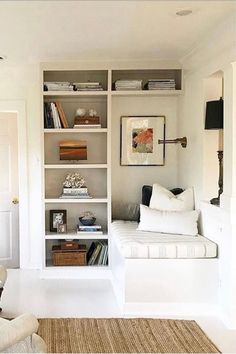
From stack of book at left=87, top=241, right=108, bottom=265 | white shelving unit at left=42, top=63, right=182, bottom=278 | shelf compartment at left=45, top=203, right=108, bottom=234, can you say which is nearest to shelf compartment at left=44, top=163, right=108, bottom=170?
white shelving unit at left=42, top=63, right=182, bottom=278

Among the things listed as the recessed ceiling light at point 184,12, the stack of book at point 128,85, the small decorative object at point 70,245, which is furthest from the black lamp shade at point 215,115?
the small decorative object at point 70,245

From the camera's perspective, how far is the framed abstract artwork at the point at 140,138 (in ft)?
18.1

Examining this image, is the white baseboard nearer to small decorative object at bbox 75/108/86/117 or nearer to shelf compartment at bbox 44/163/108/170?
shelf compartment at bbox 44/163/108/170

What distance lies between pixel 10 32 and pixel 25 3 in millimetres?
871

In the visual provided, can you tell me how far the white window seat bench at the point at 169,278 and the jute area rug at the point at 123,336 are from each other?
0.68 feet

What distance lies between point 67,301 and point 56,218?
4.33 feet

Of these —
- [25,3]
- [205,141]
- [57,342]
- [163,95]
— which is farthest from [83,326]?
[163,95]

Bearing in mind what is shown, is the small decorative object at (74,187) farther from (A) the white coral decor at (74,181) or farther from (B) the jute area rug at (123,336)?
(B) the jute area rug at (123,336)

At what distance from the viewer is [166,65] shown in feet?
17.1

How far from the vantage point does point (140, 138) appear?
551 centimetres

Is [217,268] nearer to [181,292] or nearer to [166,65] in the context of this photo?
[181,292]

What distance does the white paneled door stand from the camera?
19.0ft

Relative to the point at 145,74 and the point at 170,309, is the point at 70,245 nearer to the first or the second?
the point at 170,309

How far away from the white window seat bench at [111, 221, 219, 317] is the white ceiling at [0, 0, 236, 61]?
1.83 m
